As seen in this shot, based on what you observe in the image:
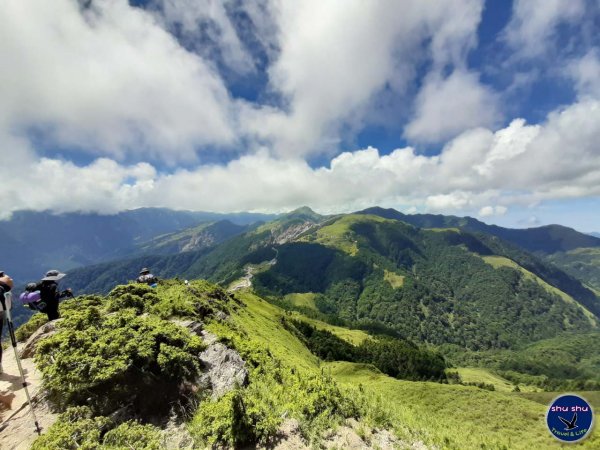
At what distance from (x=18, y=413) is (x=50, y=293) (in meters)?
10.3

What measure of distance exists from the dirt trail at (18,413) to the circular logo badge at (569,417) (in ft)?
69.9

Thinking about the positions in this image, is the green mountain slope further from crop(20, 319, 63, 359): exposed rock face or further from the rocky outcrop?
crop(20, 319, 63, 359): exposed rock face

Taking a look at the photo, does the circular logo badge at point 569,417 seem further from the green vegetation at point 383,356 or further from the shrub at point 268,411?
Answer: the green vegetation at point 383,356

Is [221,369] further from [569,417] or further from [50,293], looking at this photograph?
[569,417]

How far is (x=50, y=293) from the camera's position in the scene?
2077 cm

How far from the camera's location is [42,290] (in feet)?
67.2

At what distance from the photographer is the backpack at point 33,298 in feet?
63.1

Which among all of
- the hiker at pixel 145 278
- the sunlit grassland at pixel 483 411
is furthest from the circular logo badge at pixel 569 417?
the hiker at pixel 145 278

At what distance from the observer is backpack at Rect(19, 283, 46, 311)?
1923 centimetres

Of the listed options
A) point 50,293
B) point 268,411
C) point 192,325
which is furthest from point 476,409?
point 50,293

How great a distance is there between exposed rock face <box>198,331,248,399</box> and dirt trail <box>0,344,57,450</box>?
680 cm

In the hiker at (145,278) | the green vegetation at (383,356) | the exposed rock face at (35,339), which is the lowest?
the green vegetation at (383,356)

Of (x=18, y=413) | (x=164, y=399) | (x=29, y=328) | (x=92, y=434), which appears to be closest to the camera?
(x=92, y=434)

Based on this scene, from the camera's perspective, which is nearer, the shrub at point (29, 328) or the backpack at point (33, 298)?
the backpack at point (33, 298)
